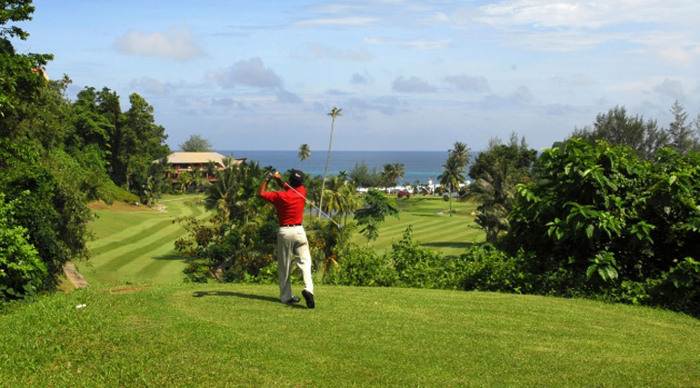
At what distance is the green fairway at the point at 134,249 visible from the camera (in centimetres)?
4375

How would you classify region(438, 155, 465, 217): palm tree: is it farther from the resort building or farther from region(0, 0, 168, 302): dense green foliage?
region(0, 0, 168, 302): dense green foliage

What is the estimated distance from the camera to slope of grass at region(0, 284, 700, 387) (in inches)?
271

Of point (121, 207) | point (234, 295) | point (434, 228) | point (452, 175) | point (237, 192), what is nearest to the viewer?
point (234, 295)

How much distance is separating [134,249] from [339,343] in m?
53.0

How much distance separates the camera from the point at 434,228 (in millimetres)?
80875

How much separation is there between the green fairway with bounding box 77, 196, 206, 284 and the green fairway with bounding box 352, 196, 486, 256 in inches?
708

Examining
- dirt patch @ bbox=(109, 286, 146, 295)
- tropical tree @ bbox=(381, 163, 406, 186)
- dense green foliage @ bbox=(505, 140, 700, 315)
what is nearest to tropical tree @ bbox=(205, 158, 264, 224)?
dirt patch @ bbox=(109, 286, 146, 295)

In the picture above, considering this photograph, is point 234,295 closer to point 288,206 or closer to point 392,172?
point 288,206

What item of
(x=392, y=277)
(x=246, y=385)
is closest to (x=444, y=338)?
(x=246, y=385)

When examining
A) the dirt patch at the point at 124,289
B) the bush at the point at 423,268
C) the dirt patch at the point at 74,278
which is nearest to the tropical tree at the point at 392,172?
the dirt patch at the point at 74,278

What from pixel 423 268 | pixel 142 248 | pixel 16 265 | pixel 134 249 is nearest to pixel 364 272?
pixel 423 268

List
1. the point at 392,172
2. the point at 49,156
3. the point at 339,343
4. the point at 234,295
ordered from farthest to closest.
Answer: the point at 392,172 < the point at 49,156 < the point at 234,295 < the point at 339,343

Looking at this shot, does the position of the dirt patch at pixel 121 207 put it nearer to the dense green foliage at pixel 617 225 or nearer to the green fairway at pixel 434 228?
the green fairway at pixel 434 228

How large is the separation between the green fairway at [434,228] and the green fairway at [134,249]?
18.0 meters
